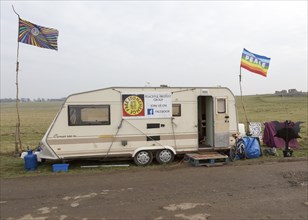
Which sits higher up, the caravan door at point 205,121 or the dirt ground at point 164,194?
the caravan door at point 205,121

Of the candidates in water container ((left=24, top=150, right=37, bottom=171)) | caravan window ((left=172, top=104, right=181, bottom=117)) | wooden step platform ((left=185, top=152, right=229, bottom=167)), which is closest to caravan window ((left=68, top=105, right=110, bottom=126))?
water container ((left=24, top=150, right=37, bottom=171))

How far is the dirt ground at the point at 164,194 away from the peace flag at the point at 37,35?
6712mm

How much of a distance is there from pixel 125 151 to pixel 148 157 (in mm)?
833

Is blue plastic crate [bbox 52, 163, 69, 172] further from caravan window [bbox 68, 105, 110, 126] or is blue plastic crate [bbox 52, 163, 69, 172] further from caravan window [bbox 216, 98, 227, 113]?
caravan window [bbox 216, 98, 227, 113]

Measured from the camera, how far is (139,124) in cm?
1048

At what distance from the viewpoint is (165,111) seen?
10695 mm

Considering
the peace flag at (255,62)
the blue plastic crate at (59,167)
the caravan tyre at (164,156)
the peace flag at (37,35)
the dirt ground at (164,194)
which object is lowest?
the dirt ground at (164,194)

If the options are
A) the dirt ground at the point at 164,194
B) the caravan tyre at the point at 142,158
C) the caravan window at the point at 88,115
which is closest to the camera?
the dirt ground at the point at 164,194

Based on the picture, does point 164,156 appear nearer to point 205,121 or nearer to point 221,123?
point 205,121

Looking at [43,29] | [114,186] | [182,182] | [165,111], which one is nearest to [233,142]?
[165,111]

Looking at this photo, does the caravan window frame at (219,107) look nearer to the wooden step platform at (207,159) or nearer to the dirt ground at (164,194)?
the wooden step platform at (207,159)

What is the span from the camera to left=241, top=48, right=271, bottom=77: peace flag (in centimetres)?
1486

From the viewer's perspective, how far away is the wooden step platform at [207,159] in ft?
33.1

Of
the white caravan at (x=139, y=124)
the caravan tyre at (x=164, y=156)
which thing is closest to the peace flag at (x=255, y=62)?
the white caravan at (x=139, y=124)
